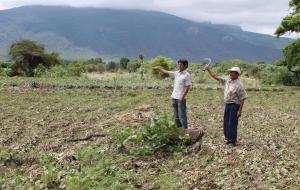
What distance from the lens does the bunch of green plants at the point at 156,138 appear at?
485 inches

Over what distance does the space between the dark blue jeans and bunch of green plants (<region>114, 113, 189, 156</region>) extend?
32.0 inches

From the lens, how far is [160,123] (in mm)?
12539

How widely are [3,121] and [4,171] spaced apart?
290 inches

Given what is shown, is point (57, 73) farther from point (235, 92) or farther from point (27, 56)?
point (235, 92)

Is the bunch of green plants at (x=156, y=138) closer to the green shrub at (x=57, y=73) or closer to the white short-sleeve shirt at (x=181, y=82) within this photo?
the white short-sleeve shirt at (x=181, y=82)

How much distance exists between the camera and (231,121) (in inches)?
495

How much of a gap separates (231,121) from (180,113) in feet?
4.84

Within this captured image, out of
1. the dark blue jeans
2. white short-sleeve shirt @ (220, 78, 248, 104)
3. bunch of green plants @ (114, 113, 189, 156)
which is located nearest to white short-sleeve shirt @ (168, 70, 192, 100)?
the dark blue jeans

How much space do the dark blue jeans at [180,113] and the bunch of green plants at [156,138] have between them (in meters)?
0.81

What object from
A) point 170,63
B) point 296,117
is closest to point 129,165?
point 296,117

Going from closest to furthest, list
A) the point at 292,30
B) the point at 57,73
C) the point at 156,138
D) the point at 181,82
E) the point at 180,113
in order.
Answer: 1. the point at 156,138
2. the point at 181,82
3. the point at 180,113
4. the point at 292,30
5. the point at 57,73

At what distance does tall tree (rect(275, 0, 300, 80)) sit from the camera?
36.2 m

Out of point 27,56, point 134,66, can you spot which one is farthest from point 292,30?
point 134,66

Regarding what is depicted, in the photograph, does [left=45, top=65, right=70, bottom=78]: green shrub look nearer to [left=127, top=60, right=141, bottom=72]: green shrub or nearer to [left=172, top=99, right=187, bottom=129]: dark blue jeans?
[left=127, top=60, right=141, bottom=72]: green shrub
